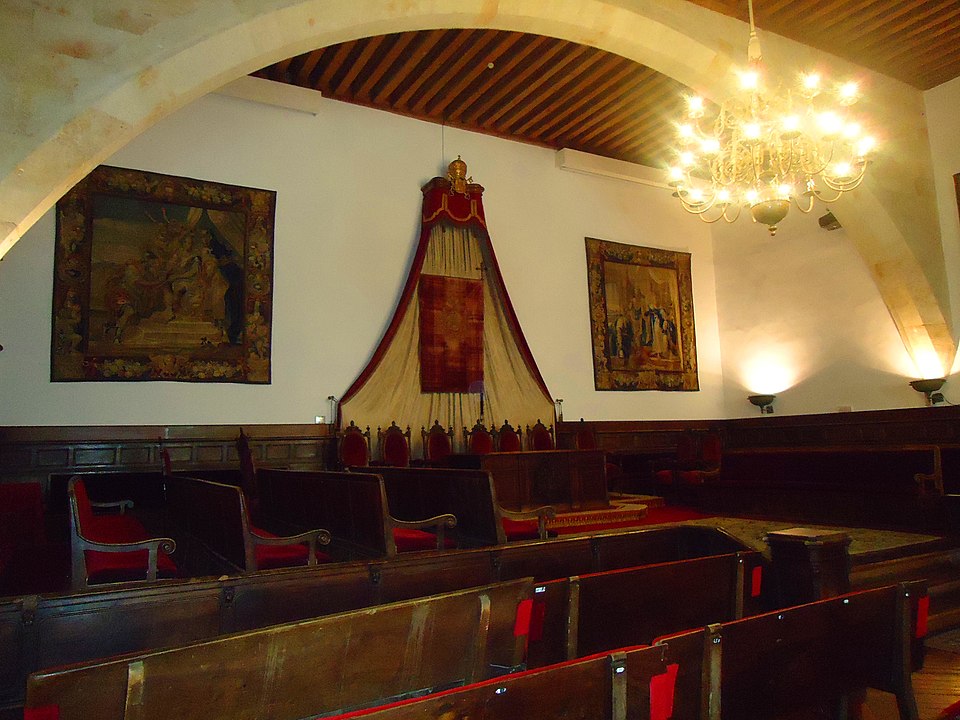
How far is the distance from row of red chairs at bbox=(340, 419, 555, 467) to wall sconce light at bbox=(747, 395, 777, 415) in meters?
3.16

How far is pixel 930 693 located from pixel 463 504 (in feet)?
7.72

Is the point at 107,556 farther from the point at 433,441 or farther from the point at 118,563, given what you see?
the point at 433,441

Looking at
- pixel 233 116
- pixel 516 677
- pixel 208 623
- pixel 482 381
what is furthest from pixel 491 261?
pixel 516 677

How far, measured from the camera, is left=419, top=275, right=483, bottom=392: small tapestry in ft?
25.0

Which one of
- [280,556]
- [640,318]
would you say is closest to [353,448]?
[280,556]

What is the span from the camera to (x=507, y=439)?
25.2 feet

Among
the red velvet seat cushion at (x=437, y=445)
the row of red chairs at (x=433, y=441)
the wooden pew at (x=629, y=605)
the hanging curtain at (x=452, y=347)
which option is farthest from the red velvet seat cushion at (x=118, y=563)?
the red velvet seat cushion at (x=437, y=445)

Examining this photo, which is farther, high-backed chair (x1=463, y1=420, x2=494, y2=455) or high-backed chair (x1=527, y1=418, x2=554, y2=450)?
high-backed chair (x1=527, y1=418, x2=554, y2=450)

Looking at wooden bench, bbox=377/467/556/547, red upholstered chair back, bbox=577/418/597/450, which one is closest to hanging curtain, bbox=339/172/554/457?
red upholstered chair back, bbox=577/418/597/450

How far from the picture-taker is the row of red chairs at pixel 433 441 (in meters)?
6.82

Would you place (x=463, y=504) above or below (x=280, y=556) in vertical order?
above

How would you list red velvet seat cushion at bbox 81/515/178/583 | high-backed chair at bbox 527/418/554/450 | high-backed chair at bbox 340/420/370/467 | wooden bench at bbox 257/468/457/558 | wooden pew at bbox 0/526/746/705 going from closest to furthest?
wooden pew at bbox 0/526/746/705
red velvet seat cushion at bbox 81/515/178/583
wooden bench at bbox 257/468/457/558
high-backed chair at bbox 340/420/370/467
high-backed chair at bbox 527/418/554/450

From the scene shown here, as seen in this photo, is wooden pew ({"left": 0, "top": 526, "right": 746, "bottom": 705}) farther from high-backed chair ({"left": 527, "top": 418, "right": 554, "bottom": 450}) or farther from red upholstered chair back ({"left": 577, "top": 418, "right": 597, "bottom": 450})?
red upholstered chair back ({"left": 577, "top": 418, "right": 597, "bottom": 450})

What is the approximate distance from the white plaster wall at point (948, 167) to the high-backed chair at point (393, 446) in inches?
233
